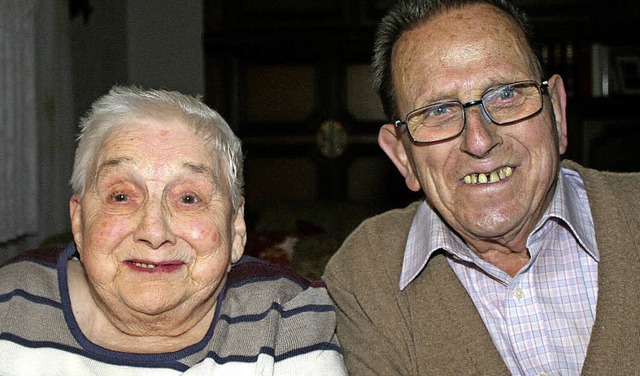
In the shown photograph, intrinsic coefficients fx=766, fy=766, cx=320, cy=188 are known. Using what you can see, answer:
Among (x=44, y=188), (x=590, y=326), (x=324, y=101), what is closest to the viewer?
(x=590, y=326)

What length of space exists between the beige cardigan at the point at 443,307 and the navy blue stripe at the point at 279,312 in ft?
0.37

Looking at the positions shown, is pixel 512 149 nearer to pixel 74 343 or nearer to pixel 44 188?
pixel 74 343

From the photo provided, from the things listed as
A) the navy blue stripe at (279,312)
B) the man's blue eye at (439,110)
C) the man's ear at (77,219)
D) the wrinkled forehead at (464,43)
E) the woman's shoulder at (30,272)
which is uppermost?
the wrinkled forehead at (464,43)

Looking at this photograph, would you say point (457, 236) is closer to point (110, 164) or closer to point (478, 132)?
point (478, 132)

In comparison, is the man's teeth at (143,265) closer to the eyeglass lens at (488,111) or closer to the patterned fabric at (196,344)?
the patterned fabric at (196,344)

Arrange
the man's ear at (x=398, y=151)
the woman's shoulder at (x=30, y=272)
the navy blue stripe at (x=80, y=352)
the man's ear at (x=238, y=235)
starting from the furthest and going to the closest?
the man's ear at (x=398, y=151) → the man's ear at (x=238, y=235) → the woman's shoulder at (x=30, y=272) → the navy blue stripe at (x=80, y=352)

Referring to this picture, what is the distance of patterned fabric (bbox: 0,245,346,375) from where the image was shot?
1.54 meters

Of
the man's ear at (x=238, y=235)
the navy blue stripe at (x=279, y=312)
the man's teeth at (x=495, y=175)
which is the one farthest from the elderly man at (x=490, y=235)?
the man's ear at (x=238, y=235)

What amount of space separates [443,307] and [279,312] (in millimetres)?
374

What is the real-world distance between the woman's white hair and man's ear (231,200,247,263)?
4 cm

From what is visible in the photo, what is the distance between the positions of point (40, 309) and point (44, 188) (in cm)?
224

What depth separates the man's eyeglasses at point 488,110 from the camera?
1.68m

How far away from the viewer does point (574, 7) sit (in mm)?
5293

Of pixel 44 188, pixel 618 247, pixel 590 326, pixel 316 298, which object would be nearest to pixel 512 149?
pixel 618 247
